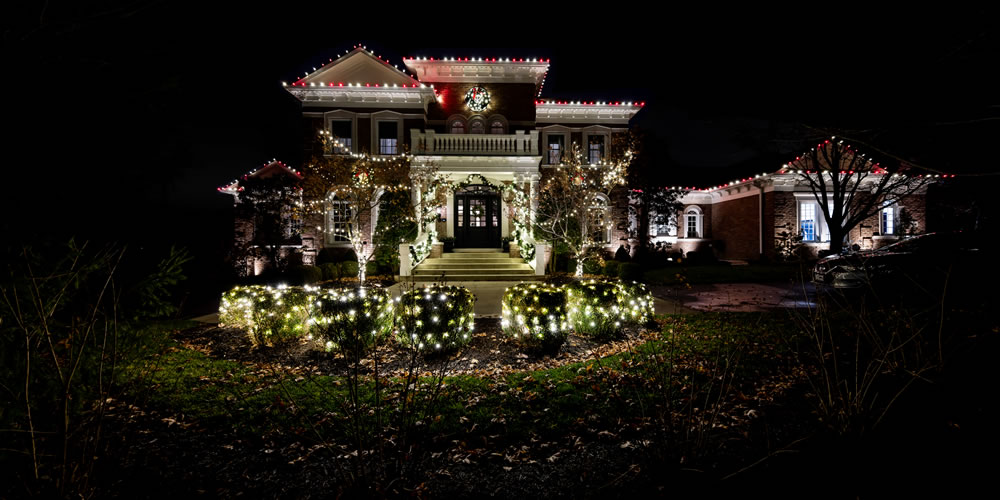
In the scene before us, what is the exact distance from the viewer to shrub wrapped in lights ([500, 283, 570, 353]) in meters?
5.77

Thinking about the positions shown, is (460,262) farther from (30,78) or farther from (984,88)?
(984,88)

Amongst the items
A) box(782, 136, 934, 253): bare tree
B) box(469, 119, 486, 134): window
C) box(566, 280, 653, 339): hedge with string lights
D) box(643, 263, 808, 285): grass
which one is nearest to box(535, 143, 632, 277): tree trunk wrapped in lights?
box(643, 263, 808, 285): grass

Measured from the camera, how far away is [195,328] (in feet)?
25.5

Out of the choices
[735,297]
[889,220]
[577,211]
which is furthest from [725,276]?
[889,220]

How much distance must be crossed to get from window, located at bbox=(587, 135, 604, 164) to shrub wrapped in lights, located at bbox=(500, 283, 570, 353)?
1461cm

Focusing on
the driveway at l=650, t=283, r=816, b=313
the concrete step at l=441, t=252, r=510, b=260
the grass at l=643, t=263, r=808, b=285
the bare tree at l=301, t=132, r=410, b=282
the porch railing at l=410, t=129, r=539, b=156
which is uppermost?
the porch railing at l=410, t=129, r=539, b=156

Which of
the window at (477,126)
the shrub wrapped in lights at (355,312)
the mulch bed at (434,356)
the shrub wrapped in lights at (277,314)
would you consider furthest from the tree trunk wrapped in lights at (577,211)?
the shrub wrapped in lights at (277,314)

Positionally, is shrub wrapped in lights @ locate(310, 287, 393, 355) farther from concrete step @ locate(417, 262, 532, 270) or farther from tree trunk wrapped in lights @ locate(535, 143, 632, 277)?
concrete step @ locate(417, 262, 532, 270)

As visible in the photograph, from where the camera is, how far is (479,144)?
1606cm

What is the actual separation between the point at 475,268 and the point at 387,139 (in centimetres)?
711

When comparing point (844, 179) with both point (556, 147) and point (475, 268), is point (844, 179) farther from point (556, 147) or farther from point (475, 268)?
point (475, 268)

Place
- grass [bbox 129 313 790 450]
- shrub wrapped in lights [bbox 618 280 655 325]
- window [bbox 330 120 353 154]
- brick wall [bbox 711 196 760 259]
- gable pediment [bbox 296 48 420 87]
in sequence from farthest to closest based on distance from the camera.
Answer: brick wall [bbox 711 196 760 259], window [bbox 330 120 353 154], gable pediment [bbox 296 48 420 87], shrub wrapped in lights [bbox 618 280 655 325], grass [bbox 129 313 790 450]

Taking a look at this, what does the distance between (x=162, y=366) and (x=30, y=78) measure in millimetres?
3316

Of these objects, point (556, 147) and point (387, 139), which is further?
point (556, 147)
